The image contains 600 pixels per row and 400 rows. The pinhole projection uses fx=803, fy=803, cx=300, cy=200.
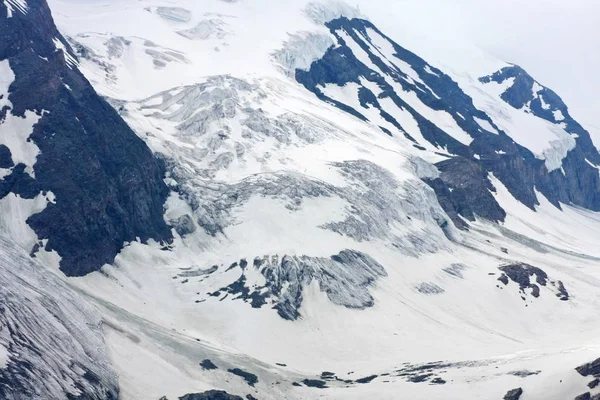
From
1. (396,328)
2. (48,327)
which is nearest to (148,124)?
(396,328)

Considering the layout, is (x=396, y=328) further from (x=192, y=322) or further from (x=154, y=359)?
(x=154, y=359)

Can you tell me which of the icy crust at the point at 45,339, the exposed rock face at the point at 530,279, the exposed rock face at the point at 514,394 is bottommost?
the icy crust at the point at 45,339

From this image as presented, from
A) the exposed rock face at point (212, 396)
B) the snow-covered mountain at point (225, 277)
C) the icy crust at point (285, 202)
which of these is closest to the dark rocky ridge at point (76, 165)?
the snow-covered mountain at point (225, 277)

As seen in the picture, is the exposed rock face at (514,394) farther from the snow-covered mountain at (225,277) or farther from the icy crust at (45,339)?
the icy crust at (45,339)

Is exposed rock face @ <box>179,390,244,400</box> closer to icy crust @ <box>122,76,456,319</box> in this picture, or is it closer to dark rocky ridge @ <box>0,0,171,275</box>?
icy crust @ <box>122,76,456,319</box>

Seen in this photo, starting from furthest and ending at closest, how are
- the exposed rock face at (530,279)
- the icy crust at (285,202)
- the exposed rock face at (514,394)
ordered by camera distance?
the exposed rock face at (530,279), the icy crust at (285,202), the exposed rock face at (514,394)

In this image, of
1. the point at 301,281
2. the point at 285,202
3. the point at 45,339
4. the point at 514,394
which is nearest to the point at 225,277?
the point at 301,281

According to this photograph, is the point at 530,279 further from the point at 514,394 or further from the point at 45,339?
the point at 45,339
